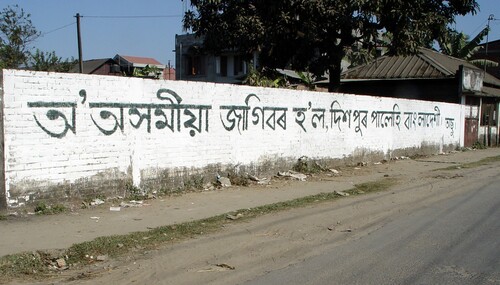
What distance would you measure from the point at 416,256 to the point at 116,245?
3.78 metres

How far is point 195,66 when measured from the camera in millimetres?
47656

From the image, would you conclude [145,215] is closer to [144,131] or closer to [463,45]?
[144,131]

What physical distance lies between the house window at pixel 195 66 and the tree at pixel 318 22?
2571 centimetres

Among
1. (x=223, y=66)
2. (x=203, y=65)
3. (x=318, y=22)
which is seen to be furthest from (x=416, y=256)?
(x=203, y=65)

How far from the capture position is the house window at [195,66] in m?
47.2

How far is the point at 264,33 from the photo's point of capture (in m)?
19.4

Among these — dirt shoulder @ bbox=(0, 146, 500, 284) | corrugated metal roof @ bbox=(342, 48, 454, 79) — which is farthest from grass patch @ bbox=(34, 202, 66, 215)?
corrugated metal roof @ bbox=(342, 48, 454, 79)

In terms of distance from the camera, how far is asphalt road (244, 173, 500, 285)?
499 cm

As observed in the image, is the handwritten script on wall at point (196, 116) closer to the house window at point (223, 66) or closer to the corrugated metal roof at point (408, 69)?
the corrugated metal roof at point (408, 69)

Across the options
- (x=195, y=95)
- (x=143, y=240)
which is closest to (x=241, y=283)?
(x=143, y=240)

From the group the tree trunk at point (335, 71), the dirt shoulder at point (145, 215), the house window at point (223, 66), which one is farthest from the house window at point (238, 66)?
the dirt shoulder at point (145, 215)

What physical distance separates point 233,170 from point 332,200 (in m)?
2.62

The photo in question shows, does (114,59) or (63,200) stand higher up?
(114,59)

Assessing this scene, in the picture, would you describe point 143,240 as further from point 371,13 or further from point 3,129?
point 371,13
